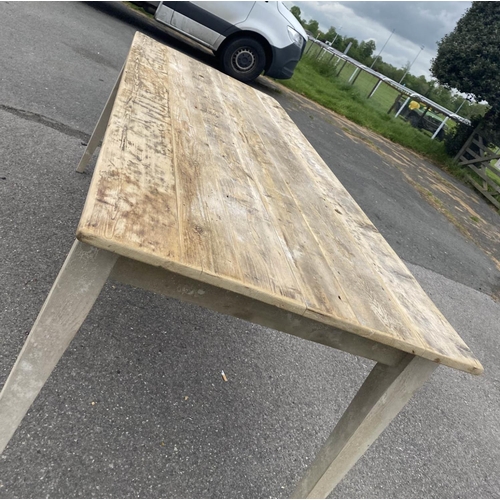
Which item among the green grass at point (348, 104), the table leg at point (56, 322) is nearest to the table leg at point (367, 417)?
the table leg at point (56, 322)

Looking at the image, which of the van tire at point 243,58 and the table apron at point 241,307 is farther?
the van tire at point 243,58

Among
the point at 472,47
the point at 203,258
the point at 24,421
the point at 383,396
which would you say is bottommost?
the point at 24,421

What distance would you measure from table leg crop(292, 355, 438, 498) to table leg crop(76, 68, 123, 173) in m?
1.92

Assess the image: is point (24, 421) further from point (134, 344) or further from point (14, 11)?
point (14, 11)

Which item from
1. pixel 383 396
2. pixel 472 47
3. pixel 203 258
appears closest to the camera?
pixel 203 258

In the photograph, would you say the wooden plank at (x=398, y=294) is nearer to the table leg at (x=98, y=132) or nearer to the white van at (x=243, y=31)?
the table leg at (x=98, y=132)

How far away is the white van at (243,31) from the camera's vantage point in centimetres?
641

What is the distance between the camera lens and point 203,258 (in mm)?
994

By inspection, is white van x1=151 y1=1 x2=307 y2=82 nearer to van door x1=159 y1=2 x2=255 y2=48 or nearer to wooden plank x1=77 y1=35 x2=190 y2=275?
van door x1=159 y1=2 x2=255 y2=48

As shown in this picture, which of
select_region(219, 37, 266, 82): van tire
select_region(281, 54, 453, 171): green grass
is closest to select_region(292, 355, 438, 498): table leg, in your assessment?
select_region(219, 37, 266, 82): van tire

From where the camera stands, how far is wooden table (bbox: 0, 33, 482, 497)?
0.99m

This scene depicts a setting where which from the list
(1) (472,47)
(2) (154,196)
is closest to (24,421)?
(2) (154,196)

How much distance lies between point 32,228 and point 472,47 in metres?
11.2

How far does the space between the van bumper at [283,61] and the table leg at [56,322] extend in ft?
21.3
